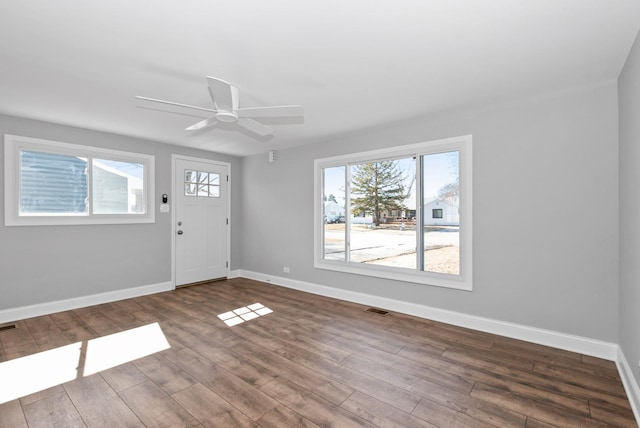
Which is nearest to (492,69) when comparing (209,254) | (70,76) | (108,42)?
(108,42)

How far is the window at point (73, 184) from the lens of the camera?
12.2 feet

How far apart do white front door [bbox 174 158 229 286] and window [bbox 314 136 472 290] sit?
211 cm

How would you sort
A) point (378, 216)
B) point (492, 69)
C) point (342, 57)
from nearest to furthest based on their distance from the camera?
point (342, 57) → point (492, 69) → point (378, 216)

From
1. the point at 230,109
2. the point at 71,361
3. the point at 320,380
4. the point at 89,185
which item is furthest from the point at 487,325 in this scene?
the point at 89,185

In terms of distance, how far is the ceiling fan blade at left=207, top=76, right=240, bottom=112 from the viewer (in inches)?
86.7

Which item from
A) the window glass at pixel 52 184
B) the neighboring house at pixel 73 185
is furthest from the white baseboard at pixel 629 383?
the window glass at pixel 52 184

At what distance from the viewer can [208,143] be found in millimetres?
5008

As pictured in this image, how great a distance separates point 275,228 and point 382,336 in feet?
9.77

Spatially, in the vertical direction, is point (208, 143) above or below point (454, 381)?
above

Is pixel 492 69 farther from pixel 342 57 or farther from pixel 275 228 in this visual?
pixel 275 228

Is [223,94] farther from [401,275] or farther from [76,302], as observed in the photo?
[76,302]

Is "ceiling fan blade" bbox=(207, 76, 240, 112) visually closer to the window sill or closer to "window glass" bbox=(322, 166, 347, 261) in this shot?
"window glass" bbox=(322, 166, 347, 261)

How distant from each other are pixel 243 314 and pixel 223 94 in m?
2.72

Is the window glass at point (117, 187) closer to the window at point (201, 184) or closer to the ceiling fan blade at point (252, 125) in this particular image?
the window at point (201, 184)
